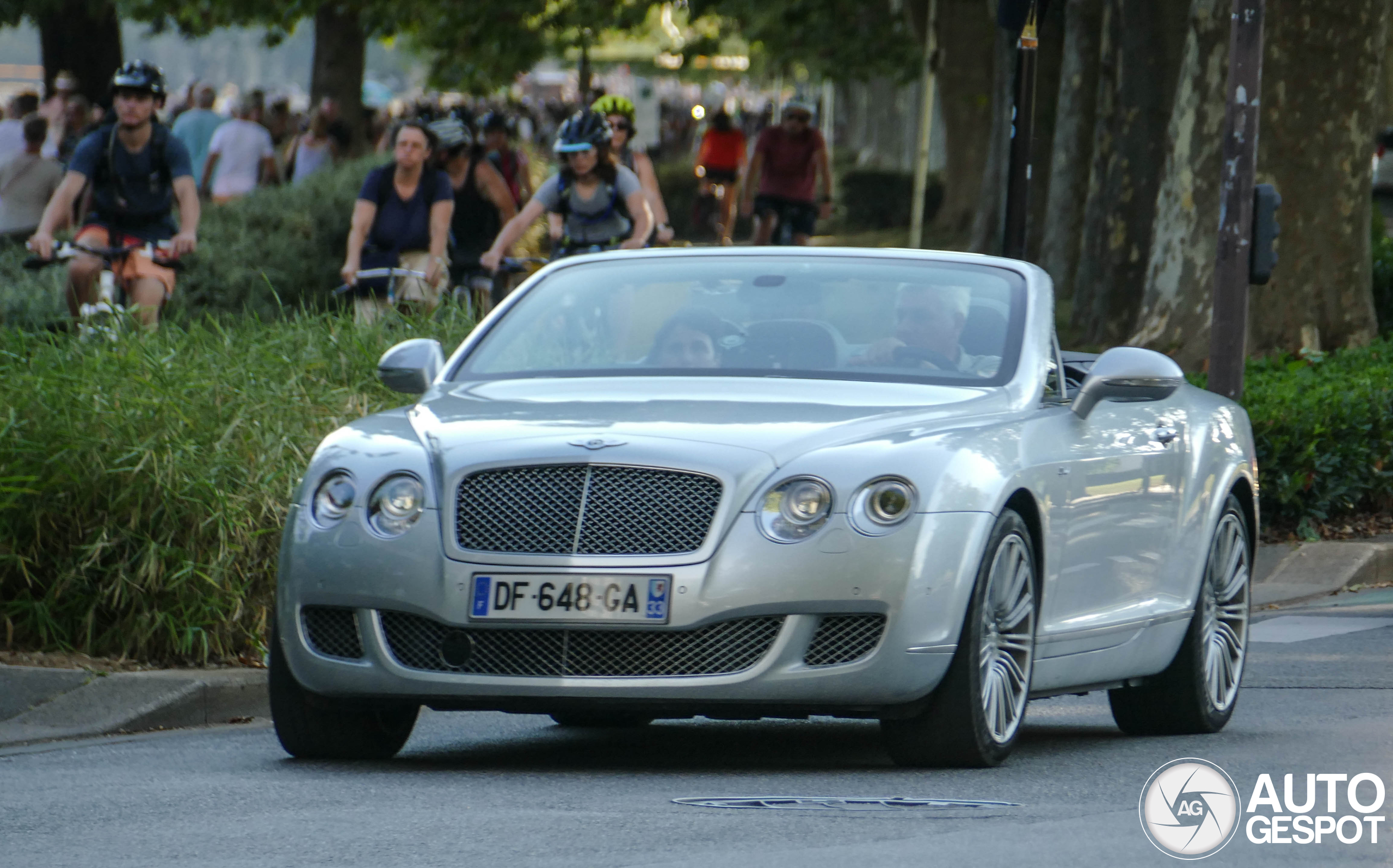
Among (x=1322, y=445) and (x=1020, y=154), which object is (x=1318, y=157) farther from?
(x=1020, y=154)

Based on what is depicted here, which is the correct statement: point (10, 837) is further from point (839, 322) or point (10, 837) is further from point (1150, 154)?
point (1150, 154)

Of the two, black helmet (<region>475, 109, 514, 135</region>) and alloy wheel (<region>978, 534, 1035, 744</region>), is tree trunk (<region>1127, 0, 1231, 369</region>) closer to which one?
black helmet (<region>475, 109, 514, 135</region>)

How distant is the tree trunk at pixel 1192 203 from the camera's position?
54.6ft

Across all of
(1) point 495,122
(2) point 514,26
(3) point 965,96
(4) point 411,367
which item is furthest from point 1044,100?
(4) point 411,367

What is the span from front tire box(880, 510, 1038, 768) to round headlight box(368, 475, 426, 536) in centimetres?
128

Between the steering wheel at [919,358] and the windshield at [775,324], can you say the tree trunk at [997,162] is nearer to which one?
the windshield at [775,324]

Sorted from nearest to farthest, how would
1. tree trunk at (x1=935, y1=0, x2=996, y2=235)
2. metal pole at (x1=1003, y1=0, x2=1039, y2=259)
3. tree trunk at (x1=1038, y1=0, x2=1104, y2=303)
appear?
metal pole at (x1=1003, y1=0, x2=1039, y2=259), tree trunk at (x1=1038, y1=0, x2=1104, y2=303), tree trunk at (x1=935, y1=0, x2=996, y2=235)

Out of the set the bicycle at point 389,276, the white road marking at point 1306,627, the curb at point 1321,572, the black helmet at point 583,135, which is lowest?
the curb at point 1321,572

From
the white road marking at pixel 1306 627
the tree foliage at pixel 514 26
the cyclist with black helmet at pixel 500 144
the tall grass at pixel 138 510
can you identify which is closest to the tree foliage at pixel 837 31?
the tree foliage at pixel 514 26

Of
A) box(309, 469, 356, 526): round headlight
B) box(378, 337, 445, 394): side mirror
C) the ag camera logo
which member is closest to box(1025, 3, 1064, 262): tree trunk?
box(378, 337, 445, 394): side mirror

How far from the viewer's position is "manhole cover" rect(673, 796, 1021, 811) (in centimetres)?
604

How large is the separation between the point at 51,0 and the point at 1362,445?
76.4 feet

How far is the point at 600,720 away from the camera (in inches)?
310

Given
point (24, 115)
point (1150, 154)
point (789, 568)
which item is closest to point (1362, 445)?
point (1150, 154)
